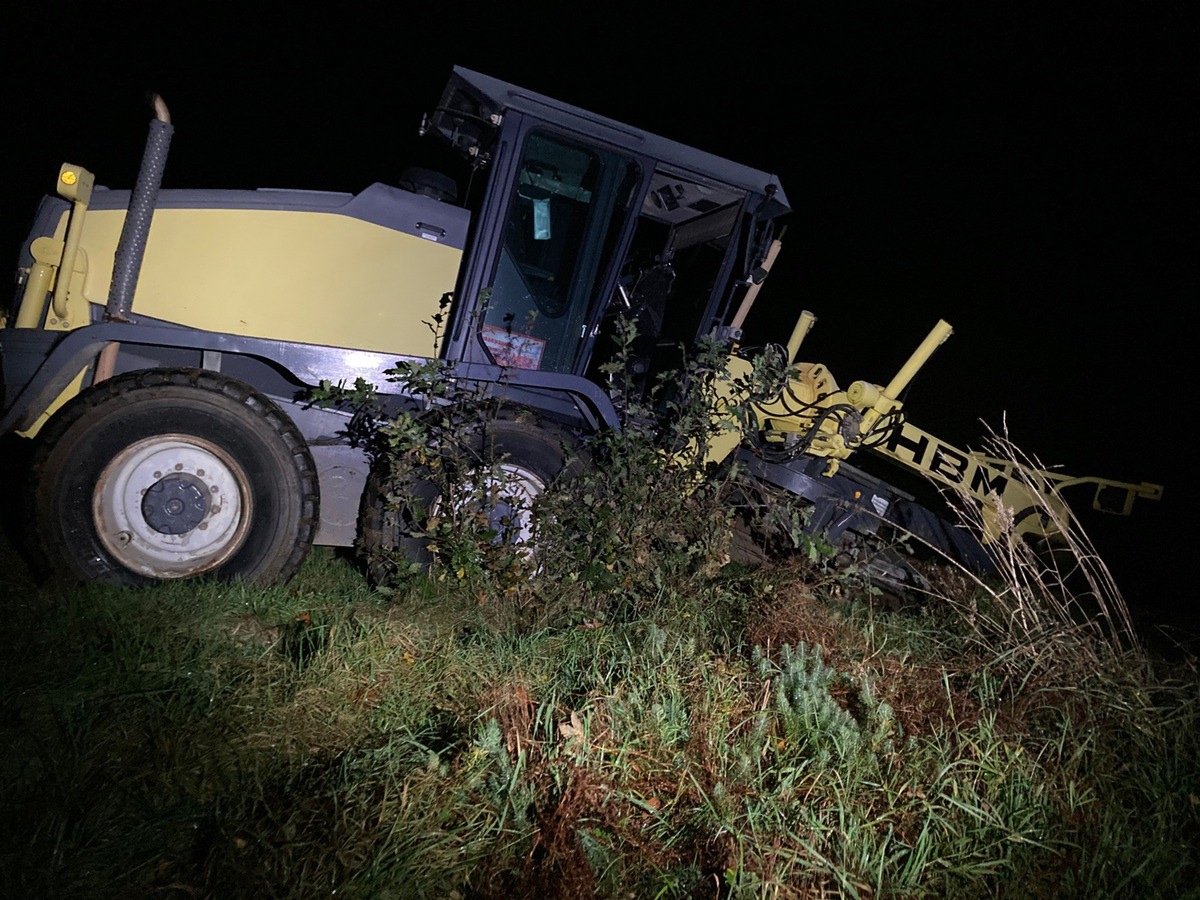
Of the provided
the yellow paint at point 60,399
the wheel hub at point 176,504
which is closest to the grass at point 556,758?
the wheel hub at point 176,504

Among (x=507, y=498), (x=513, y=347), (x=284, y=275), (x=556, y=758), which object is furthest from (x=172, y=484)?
(x=556, y=758)

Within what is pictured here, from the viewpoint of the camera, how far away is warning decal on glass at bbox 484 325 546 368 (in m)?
3.83

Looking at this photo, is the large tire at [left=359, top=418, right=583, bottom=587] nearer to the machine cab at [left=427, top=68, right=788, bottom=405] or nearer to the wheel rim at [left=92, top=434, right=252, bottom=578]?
the machine cab at [left=427, top=68, right=788, bottom=405]

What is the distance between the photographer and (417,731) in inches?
92.4

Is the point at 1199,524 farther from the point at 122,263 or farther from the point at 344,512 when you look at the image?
the point at 122,263

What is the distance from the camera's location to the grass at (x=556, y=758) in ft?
5.97

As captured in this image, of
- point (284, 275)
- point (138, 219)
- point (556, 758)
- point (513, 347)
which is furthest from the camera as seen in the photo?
point (513, 347)

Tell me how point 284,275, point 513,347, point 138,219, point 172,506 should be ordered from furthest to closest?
point 513,347
point 284,275
point 138,219
point 172,506

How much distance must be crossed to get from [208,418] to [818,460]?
11.7ft

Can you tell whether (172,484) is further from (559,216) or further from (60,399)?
(559,216)

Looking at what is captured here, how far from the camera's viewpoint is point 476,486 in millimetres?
3238

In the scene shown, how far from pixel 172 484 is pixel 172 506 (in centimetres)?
10

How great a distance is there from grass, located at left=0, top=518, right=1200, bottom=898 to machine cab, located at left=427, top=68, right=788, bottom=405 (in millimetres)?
1639

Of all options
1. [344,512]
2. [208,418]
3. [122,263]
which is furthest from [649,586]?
[122,263]
